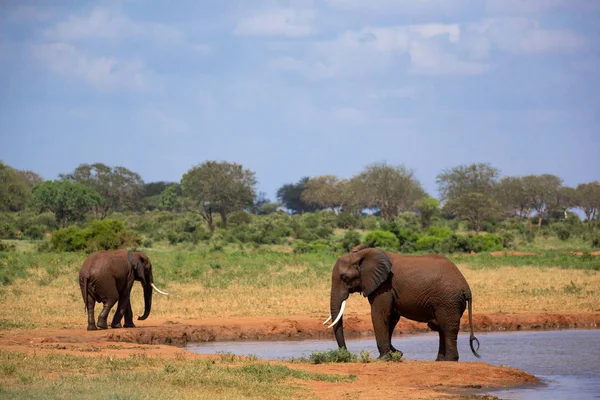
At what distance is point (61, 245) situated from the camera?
3941cm

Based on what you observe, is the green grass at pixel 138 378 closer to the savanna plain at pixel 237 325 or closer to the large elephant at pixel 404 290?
the savanna plain at pixel 237 325

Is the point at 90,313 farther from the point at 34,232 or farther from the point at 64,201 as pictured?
the point at 64,201

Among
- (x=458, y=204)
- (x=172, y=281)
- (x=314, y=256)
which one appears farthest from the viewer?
(x=458, y=204)

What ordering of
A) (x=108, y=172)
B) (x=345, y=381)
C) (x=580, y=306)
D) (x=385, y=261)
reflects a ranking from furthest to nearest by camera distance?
(x=108, y=172) < (x=580, y=306) < (x=385, y=261) < (x=345, y=381)

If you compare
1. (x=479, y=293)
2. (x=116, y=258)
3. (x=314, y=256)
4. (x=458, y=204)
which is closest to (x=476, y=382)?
(x=116, y=258)

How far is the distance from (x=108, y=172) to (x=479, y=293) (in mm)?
70758

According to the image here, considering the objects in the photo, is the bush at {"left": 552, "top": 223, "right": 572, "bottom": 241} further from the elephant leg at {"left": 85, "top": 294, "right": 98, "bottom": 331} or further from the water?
the elephant leg at {"left": 85, "top": 294, "right": 98, "bottom": 331}

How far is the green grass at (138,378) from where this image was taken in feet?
38.4

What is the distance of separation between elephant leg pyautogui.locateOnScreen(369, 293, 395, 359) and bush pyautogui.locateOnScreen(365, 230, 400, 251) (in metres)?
32.1

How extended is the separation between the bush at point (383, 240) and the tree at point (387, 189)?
3654 centimetres

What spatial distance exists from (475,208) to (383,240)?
2277cm

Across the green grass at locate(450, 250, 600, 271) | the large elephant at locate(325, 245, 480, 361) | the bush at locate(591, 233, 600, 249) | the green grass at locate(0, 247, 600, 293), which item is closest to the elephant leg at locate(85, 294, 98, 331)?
the large elephant at locate(325, 245, 480, 361)

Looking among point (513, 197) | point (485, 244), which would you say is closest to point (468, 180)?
point (513, 197)

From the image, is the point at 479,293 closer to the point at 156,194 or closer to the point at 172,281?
the point at 172,281
